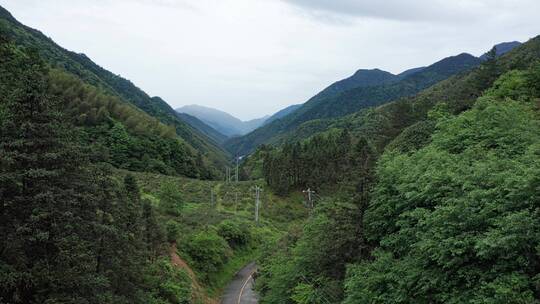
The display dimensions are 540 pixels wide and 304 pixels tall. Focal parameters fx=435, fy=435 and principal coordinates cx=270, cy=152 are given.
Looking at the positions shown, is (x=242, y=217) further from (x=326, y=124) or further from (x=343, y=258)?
(x=326, y=124)

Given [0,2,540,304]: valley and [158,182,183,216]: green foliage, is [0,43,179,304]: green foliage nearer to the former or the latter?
[0,2,540,304]: valley

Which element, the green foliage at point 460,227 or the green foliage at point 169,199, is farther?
the green foliage at point 169,199

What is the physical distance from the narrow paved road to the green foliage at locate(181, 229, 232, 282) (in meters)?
2.03

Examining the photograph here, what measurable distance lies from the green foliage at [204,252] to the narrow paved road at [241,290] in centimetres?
203

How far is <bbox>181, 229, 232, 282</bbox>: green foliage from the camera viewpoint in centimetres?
3678

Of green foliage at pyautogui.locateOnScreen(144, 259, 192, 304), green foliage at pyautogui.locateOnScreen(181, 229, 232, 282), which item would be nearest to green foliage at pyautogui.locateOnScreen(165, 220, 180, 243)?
green foliage at pyautogui.locateOnScreen(181, 229, 232, 282)

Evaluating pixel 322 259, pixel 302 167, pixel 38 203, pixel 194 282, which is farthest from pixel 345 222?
pixel 302 167

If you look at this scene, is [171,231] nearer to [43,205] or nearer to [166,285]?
[166,285]

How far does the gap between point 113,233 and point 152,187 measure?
45.7m

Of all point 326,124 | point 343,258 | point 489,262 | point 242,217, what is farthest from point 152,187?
point 326,124

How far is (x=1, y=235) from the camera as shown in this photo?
12398 millimetres

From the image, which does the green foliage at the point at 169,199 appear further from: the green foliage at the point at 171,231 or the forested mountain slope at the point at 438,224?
the forested mountain slope at the point at 438,224

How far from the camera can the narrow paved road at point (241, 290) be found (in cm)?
3500

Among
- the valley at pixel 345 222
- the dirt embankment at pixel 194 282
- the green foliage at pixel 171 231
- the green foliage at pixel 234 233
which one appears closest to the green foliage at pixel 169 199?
the green foliage at pixel 234 233
